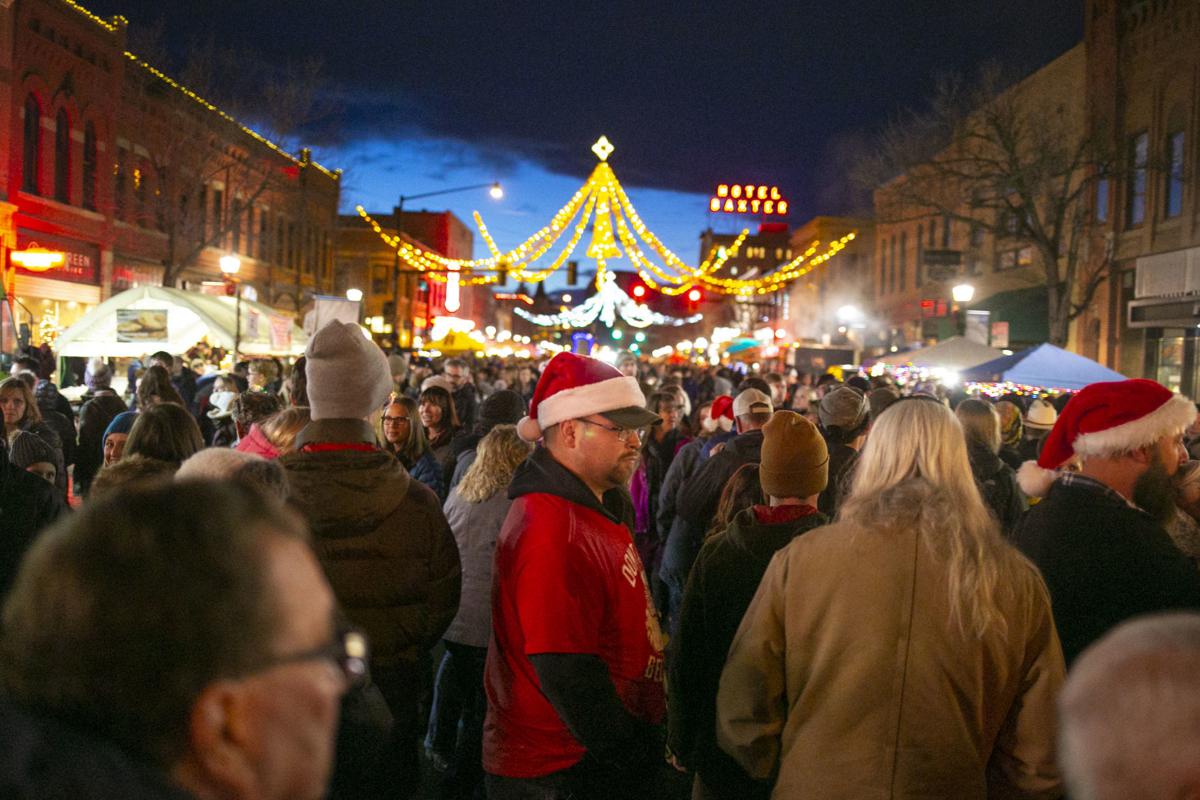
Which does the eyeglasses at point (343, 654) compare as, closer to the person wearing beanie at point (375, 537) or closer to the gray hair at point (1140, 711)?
the gray hair at point (1140, 711)

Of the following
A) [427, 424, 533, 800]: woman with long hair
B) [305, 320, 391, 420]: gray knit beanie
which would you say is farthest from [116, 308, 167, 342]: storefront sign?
[305, 320, 391, 420]: gray knit beanie

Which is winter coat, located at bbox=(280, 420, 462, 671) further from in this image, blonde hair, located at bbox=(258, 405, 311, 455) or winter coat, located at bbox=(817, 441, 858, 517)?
winter coat, located at bbox=(817, 441, 858, 517)

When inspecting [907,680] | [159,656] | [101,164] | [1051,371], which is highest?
[101,164]

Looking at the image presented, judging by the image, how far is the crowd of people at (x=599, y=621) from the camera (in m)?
1.32

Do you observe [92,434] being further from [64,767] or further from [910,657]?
[64,767]

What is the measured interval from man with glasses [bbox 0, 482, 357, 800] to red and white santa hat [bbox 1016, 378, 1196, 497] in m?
3.12

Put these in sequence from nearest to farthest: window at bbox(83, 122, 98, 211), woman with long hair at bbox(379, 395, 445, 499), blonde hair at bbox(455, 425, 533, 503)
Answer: blonde hair at bbox(455, 425, 533, 503), woman with long hair at bbox(379, 395, 445, 499), window at bbox(83, 122, 98, 211)

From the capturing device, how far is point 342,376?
3889 millimetres

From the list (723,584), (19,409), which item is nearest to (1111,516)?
(723,584)

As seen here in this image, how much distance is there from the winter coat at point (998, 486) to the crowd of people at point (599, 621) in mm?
2398

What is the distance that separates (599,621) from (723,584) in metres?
0.63

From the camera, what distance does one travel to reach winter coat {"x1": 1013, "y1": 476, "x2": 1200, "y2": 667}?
10.7ft

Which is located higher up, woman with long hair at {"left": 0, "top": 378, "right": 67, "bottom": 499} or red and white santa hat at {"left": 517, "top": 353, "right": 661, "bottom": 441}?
red and white santa hat at {"left": 517, "top": 353, "right": 661, "bottom": 441}

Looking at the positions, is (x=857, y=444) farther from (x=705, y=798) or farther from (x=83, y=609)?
(x=83, y=609)
